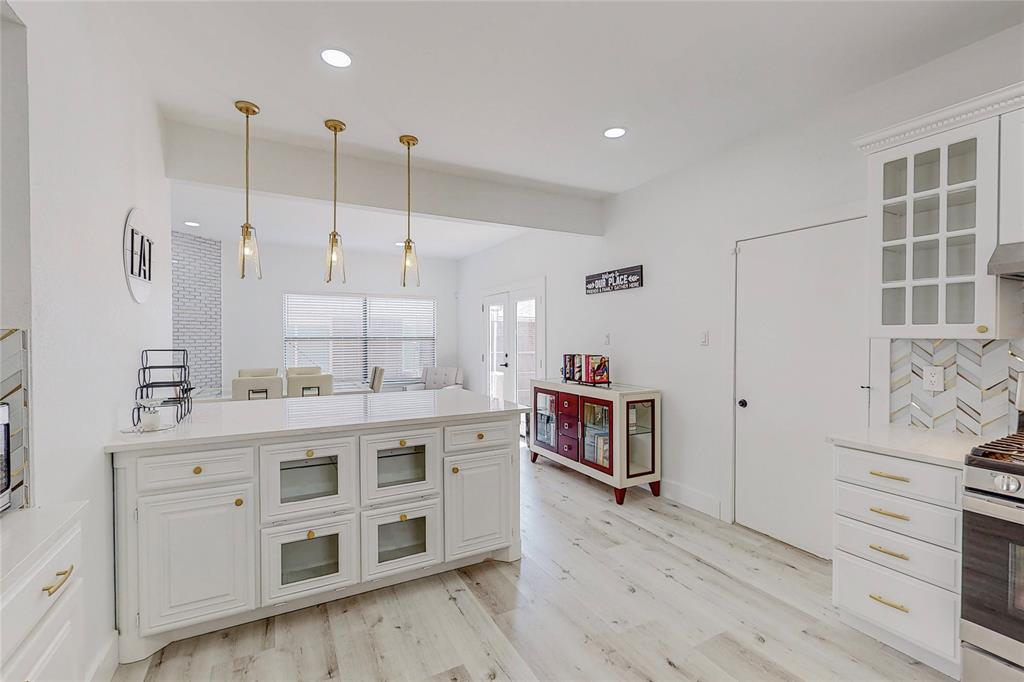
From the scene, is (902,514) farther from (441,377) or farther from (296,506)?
(441,377)

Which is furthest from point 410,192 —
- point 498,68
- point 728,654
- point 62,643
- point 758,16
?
point 728,654

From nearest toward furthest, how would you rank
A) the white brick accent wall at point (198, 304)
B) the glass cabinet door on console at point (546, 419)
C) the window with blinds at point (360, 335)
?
1. the glass cabinet door on console at point (546, 419)
2. the white brick accent wall at point (198, 304)
3. the window with blinds at point (360, 335)

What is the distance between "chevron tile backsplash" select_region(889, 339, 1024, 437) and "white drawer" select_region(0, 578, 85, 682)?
10.8 ft

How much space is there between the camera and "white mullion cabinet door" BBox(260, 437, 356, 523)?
2.09 metres

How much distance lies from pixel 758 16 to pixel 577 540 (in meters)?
2.90

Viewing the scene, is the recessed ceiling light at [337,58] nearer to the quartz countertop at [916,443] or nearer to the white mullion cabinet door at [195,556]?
the white mullion cabinet door at [195,556]

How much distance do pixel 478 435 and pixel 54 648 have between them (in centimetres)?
176

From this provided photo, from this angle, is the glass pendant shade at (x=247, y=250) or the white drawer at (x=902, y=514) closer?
the white drawer at (x=902, y=514)

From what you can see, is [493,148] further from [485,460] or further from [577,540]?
[577,540]

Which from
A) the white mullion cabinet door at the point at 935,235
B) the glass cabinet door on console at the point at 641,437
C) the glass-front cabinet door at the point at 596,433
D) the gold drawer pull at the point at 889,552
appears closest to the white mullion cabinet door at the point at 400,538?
the glass-front cabinet door at the point at 596,433

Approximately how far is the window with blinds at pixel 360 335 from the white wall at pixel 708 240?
338 cm

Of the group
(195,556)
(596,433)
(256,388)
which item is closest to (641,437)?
(596,433)

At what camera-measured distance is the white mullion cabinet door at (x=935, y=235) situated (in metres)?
1.86

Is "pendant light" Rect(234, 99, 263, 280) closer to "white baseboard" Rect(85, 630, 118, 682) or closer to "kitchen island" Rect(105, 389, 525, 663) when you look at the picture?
"kitchen island" Rect(105, 389, 525, 663)
